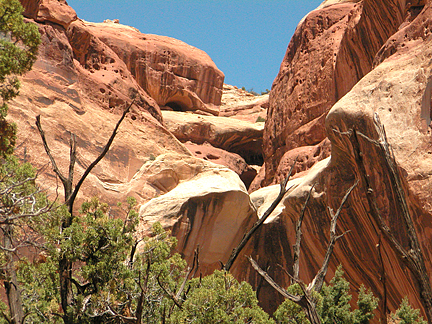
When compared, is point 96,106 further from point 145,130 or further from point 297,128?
point 297,128

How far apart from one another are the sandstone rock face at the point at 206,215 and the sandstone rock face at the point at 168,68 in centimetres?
1847

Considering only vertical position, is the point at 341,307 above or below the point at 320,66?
below

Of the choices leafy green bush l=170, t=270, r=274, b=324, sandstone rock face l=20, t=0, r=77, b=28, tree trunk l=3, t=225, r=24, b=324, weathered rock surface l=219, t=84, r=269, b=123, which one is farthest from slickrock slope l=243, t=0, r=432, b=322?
weathered rock surface l=219, t=84, r=269, b=123

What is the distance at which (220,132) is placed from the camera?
40875mm

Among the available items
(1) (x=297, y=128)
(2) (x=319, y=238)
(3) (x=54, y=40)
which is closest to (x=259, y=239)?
(2) (x=319, y=238)

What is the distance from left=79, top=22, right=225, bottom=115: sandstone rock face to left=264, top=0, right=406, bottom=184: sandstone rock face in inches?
389

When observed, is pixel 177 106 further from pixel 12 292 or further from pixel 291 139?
pixel 12 292

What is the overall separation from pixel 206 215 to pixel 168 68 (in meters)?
21.8

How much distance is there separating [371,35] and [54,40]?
1464cm

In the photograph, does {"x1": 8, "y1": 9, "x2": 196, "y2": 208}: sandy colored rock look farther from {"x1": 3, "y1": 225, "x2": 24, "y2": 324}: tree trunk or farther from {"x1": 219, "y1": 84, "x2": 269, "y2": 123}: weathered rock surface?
{"x1": 219, "y1": 84, "x2": 269, "y2": 123}: weathered rock surface

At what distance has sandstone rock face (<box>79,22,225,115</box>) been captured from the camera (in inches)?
1609

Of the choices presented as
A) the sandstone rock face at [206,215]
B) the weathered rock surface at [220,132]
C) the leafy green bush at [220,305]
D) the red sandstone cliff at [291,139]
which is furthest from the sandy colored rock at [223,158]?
the leafy green bush at [220,305]

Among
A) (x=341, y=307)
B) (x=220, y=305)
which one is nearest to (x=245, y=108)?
(x=341, y=307)

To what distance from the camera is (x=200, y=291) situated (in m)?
12.2
